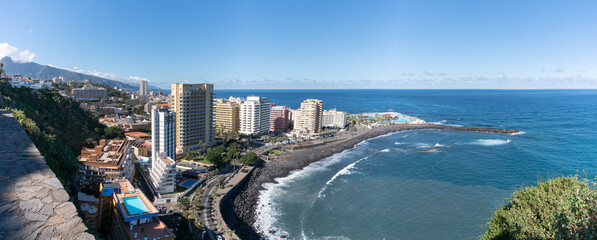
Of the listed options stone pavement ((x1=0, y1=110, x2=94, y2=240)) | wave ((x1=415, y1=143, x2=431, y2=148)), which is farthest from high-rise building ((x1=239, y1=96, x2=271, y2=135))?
stone pavement ((x1=0, y1=110, x2=94, y2=240))

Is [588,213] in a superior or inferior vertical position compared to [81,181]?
superior

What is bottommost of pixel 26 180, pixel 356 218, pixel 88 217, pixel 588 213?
pixel 356 218

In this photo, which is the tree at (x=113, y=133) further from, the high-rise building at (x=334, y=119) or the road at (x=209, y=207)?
the high-rise building at (x=334, y=119)

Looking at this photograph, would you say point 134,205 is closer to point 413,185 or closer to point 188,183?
point 188,183

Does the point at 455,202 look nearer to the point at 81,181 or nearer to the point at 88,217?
the point at 88,217

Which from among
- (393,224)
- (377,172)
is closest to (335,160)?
(377,172)

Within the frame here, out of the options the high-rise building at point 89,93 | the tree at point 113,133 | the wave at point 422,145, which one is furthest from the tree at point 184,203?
the high-rise building at point 89,93

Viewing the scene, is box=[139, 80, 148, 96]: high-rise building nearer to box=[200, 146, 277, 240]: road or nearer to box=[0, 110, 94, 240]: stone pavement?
box=[200, 146, 277, 240]: road
